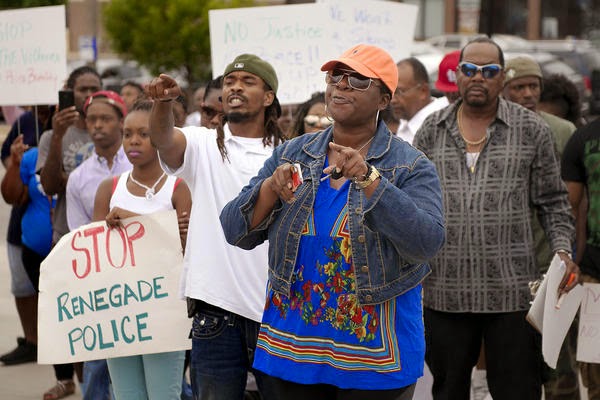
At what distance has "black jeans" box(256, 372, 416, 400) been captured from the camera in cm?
394

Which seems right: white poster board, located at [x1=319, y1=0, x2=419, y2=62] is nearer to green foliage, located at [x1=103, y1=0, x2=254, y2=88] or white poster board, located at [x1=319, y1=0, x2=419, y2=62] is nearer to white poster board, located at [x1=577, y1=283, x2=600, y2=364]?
white poster board, located at [x1=577, y1=283, x2=600, y2=364]

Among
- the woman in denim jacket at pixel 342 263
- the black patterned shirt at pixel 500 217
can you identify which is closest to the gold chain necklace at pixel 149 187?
the black patterned shirt at pixel 500 217

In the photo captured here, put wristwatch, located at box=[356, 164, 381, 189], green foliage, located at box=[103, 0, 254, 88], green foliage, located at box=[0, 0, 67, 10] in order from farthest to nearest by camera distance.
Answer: green foliage, located at box=[0, 0, 67, 10] → green foliage, located at box=[103, 0, 254, 88] → wristwatch, located at box=[356, 164, 381, 189]

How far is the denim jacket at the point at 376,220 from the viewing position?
3729mm

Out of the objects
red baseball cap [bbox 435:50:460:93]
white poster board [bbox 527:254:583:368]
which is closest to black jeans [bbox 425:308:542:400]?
white poster board [bbox 527:254:583:368]

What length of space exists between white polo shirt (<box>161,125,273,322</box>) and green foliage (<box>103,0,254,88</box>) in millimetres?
23106

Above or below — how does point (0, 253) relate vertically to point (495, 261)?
below

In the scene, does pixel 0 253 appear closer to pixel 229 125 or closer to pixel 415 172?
pixel 229 125

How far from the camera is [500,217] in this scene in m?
5.53

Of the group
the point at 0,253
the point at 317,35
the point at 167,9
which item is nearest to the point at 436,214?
the point at 317,35

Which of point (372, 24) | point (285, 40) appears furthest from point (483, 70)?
point (372, 24)

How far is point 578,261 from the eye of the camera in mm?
6094

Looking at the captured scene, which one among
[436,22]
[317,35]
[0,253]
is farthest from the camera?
[436,22]

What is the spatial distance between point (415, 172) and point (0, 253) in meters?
9.37
